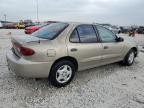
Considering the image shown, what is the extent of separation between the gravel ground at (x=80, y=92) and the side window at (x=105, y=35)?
1.01m

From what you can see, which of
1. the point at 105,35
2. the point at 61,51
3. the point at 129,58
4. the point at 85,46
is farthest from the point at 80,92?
the point at 129,58

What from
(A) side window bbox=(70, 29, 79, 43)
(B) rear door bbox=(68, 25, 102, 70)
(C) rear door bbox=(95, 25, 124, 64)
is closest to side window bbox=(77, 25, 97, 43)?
(B) rear door bbox=(68, 25, 102, 70)

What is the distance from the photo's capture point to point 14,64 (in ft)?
11.2

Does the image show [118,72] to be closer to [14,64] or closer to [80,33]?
[80,33]

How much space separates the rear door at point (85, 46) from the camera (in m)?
3.79

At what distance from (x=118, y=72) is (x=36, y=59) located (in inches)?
109

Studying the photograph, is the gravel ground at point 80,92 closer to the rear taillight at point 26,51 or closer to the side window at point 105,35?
the rear taillight at point 26,51

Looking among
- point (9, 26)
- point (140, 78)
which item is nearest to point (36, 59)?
point (140, 78)

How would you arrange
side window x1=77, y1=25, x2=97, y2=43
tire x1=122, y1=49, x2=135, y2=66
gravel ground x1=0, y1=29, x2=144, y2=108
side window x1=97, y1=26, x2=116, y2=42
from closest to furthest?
gravel ground x1=0, y1=29, x2=144, y2=108 < side window x1=77, y1=25, x2=97, y2=43 < side window x1=97, y1=26, x2=116, y2=42 < tire x1=122, y1=49, x2=135, y2=66

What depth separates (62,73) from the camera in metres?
3.73

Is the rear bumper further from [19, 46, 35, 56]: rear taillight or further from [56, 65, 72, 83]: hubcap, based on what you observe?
[56, 65, 72, 83]: hubcap

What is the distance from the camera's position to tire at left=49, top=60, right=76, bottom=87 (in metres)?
3.58

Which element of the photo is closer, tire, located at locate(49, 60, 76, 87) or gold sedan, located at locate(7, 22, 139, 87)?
gold sedan, located at locate(7, 22, 139, 87)

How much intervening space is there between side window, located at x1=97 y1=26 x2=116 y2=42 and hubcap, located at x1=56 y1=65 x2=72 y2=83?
54.7 inches
